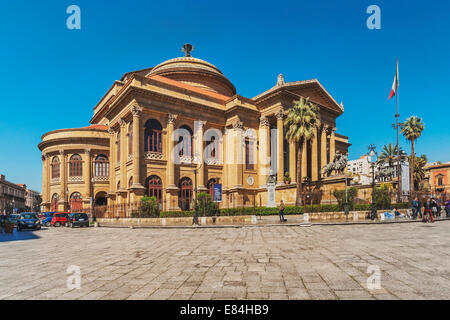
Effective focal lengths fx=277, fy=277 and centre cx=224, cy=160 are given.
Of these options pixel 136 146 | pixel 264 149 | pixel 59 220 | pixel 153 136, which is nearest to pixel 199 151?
pixel 153 136

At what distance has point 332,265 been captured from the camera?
21.0 ft

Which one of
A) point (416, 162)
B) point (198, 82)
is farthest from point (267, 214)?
point (416, 162)

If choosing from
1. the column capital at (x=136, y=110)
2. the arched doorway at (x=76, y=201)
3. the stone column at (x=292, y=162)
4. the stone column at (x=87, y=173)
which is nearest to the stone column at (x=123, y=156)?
the column capital at (x=136, y=110)

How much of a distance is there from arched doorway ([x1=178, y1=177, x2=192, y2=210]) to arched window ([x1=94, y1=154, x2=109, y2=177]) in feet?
42.8

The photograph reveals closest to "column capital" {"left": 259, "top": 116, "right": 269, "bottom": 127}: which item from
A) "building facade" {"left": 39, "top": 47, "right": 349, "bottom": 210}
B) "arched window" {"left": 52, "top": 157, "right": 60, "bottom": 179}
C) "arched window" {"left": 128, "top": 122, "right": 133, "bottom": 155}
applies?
"building facade" {"left": 39, "top": 47, "right": 349, "bottom": 210}

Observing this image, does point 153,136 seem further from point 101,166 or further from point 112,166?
point 101,166

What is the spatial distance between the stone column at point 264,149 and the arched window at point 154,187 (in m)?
12.6

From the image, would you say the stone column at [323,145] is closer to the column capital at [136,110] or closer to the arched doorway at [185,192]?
the arched doorway at [185,192]

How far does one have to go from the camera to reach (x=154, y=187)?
3023cm

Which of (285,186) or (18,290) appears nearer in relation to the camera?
(18,290)

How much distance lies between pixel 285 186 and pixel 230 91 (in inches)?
838

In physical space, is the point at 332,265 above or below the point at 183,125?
below

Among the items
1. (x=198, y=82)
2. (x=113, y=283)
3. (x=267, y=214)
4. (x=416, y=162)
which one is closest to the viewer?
(x=113, y=283)
